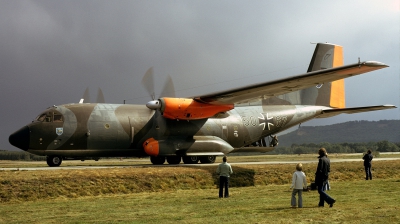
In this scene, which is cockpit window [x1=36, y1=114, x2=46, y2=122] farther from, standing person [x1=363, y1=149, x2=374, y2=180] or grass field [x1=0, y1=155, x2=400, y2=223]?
standing person [x1=363, y1=149, x2=374, y2=180]

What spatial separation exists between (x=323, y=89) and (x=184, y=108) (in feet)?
49.1

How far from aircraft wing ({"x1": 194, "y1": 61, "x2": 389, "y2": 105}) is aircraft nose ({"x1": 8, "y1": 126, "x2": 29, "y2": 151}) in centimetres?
1020

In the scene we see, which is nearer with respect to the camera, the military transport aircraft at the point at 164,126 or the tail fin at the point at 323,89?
the military transport aircraft at the point at 164,126

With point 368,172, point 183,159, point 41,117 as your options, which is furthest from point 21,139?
point 368,172

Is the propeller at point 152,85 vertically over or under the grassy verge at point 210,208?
over

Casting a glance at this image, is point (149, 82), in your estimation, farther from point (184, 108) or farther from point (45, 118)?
point (45, 118)

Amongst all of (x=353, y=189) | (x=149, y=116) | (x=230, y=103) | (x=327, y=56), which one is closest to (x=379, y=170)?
(x=353, y=189)

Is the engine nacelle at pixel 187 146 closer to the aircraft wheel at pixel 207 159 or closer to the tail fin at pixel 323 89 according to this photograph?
the aircraft wheel at pixel 207 159

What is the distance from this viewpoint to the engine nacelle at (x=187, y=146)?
2861cm

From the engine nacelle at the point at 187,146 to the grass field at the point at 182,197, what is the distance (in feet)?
12.7

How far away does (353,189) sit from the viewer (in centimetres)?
2128

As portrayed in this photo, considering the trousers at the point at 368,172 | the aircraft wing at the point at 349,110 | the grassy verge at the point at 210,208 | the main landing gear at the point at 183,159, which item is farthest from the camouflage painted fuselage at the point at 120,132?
the trousers at the point at 368,172

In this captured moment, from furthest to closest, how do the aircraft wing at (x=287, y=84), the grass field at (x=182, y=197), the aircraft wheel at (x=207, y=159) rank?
1. the aircraft wheel at (x=207, y=159)
2. the aircraft wing at (x=287, y=84)
3. the grass field at (x=182, y=197)

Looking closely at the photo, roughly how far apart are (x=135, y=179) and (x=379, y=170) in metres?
15.5
